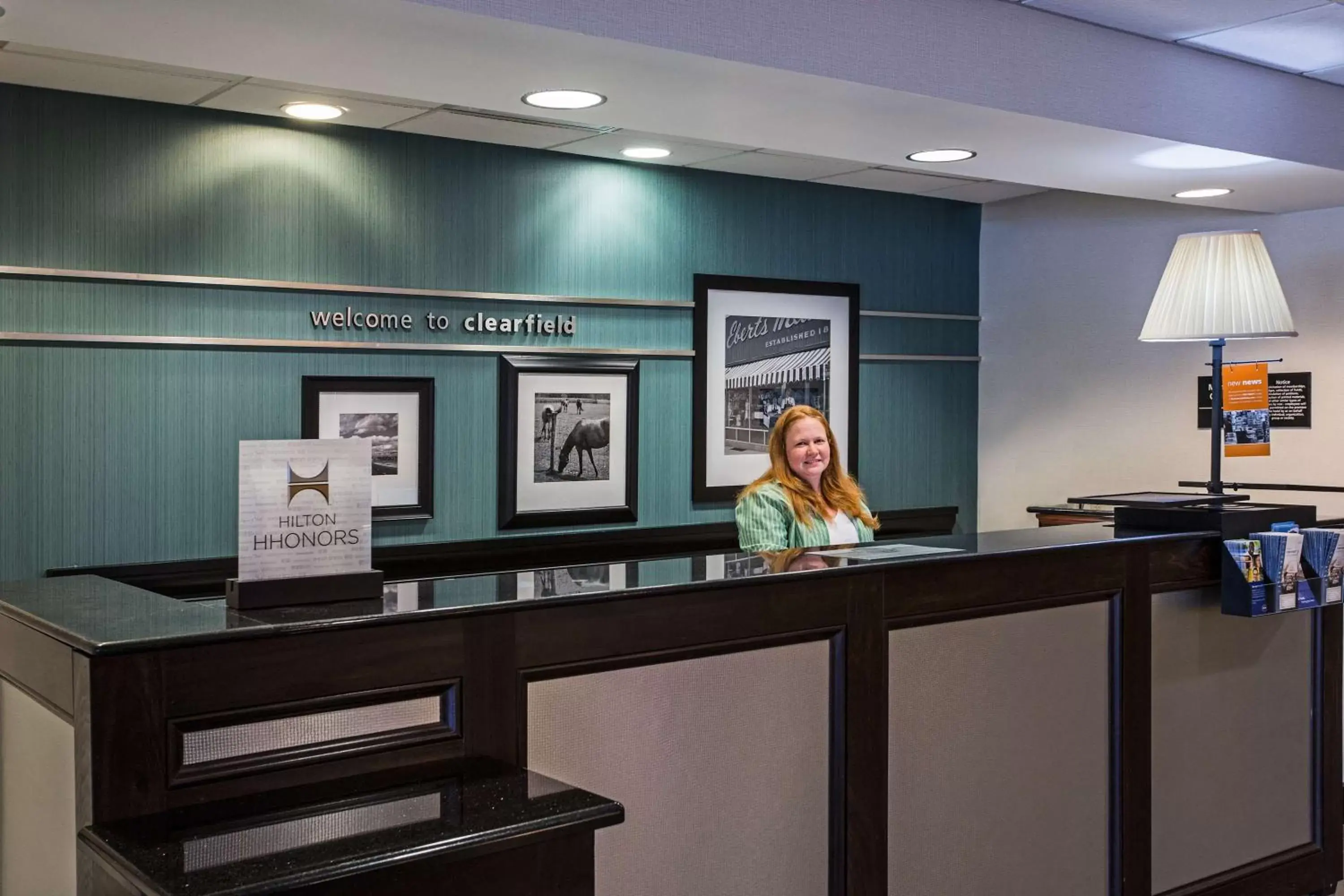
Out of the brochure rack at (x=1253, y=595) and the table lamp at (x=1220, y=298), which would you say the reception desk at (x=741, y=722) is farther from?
the table lamp at (x=1220, y=298)

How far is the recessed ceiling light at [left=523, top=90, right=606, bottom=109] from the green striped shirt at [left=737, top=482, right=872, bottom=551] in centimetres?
129

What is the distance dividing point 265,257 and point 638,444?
5.83 feet

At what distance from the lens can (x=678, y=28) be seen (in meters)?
2.99

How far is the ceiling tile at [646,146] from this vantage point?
5035 mm

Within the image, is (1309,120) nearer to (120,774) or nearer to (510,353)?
(510,353)

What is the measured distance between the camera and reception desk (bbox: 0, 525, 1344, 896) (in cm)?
194

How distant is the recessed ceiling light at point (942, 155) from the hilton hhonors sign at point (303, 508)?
2.63m

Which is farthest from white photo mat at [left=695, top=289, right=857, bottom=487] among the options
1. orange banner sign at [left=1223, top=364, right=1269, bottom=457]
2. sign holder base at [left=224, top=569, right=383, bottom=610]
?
sign holder base at [left=224, top=569, right=383, bottom=610]

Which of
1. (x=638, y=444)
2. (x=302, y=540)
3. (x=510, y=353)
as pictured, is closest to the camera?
(x=302, y=540)

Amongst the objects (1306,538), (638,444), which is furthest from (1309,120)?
(638,444)

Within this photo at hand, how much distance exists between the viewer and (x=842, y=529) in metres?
4.14

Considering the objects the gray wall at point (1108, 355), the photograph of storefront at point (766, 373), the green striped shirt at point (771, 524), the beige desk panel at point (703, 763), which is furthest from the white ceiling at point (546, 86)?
the beige desk panel at point (703, 763)

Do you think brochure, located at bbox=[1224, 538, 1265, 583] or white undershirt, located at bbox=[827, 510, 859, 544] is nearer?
brochure, located at bbox=[1224, 538, 1265, 583]

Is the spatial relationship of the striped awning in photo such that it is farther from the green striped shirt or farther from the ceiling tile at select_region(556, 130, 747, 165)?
the green striped shirt
